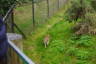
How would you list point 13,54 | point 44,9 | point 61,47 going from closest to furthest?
1. point 13,54
2. point 61,47
3. point 44,9

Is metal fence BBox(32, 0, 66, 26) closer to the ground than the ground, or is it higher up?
higher up

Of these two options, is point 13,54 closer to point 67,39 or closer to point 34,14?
point 67,39

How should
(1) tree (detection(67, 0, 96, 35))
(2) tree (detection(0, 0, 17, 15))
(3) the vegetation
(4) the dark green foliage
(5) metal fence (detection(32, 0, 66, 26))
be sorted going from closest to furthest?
(2) tree (detection(0, 0, 17, 15)) → (3) the vegetation → (1) tree (detection(67, 0, 96, 35)) → (4) the dark green foliage → (5) metal fence (detection(32, 0, 66, 26))

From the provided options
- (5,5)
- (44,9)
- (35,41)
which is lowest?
(35,41)

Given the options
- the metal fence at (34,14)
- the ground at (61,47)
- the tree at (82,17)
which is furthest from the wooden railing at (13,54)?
the tree at (82,17)

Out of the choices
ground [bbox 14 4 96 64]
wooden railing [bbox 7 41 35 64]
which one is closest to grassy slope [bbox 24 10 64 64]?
ground [bbox 14 4 96 64]

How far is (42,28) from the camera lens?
1226 centimetres

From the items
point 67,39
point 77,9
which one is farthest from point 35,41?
point 77,9

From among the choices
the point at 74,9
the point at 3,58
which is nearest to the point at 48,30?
the point at 74,9

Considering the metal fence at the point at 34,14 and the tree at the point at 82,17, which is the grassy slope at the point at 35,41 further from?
the tree at the point at 82,17

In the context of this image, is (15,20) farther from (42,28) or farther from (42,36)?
(42,28)

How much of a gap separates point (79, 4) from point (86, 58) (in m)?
3.40

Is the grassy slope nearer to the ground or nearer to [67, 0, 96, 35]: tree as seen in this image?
the ground

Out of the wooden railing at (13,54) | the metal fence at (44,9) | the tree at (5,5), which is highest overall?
the tree at (5,5)
